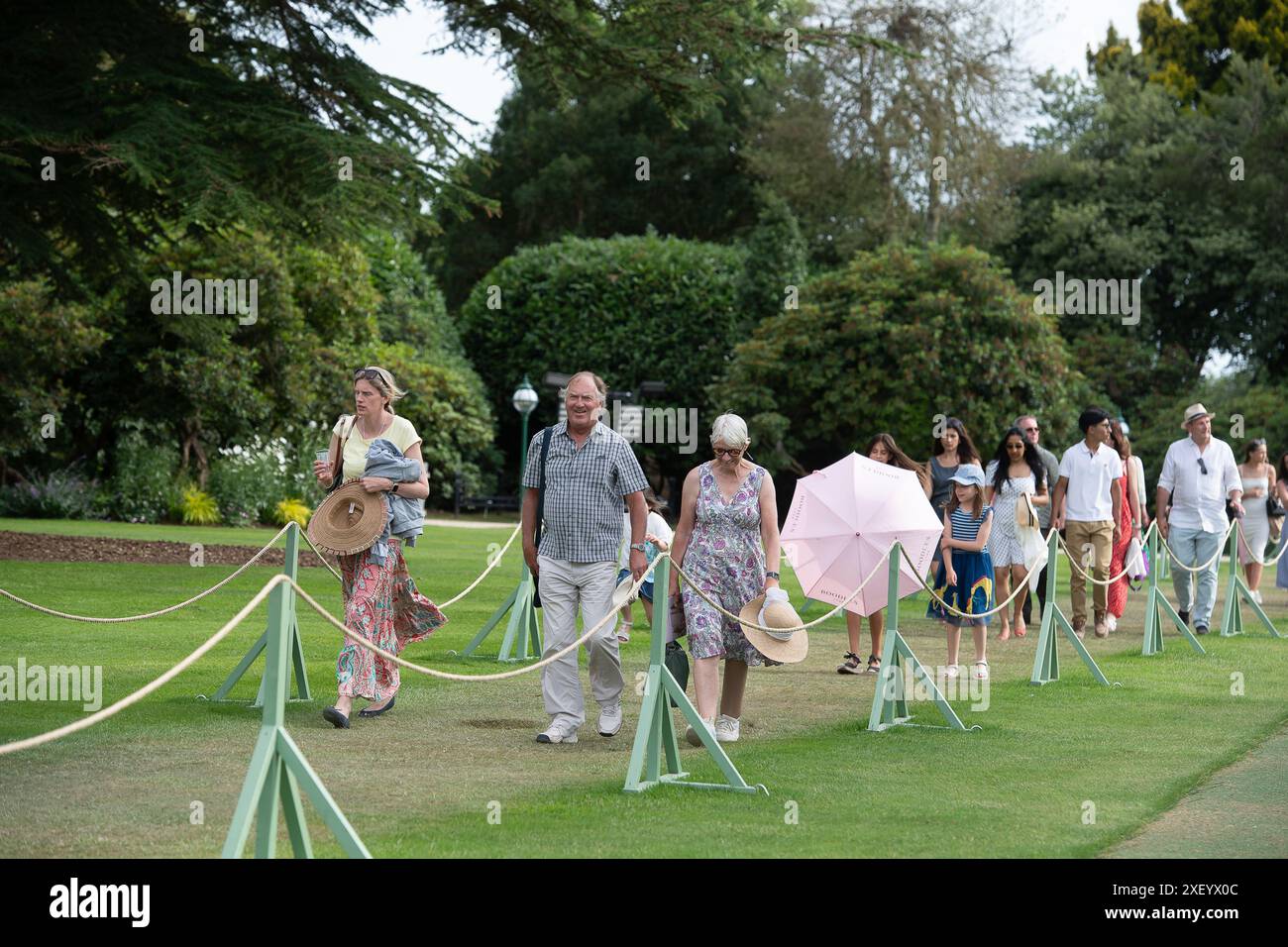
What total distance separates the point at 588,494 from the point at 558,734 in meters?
1.34

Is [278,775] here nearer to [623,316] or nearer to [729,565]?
[729,565]

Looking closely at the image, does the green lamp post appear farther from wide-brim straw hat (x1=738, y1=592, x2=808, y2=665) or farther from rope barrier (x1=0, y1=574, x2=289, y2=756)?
rope barrier (x1=0, y1=574, x2=289, y2=756)

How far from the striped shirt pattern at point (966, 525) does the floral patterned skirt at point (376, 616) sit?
14.7 feet

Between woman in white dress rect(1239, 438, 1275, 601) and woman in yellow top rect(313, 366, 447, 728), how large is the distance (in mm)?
11969

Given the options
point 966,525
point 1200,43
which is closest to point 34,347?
point 966,525

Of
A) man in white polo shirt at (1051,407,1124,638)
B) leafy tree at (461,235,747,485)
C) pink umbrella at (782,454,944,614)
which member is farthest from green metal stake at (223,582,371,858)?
leafy tree at (461,235,747,485)

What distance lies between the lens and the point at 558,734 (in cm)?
895

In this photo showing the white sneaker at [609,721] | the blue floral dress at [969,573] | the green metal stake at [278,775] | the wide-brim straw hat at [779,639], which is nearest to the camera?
the green metal stake at [278,775]

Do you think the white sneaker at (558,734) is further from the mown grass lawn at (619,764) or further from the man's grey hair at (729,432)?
the man's grey hair at (729,432)

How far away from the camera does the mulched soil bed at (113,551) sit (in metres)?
19.1

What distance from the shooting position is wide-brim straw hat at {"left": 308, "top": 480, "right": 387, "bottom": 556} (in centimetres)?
931

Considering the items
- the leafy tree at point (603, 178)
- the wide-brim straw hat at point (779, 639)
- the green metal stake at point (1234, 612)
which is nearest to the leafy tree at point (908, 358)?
the leafy tree at point (603, 178)

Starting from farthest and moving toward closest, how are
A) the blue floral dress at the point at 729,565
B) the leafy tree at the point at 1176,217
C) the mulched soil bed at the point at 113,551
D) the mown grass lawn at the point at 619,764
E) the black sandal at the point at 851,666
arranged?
the leafy tree at the point at 1176,217 < the mulched soil bed at the point at 113,551 < the black sandal at the point at 851,666 < the blue floral dress at the point at 729,565 < the mown grass lawn at the point at 619,764

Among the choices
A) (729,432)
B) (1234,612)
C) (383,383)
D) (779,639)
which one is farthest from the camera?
(1234,612)
